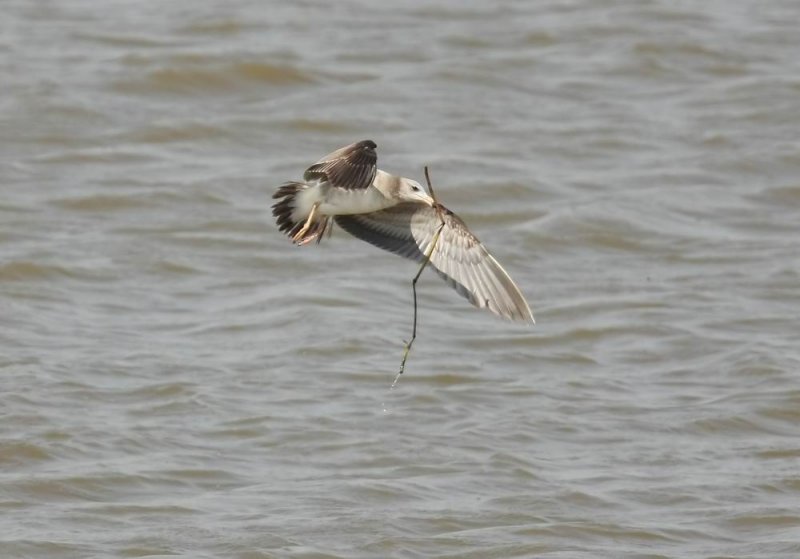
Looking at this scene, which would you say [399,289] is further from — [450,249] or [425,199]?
[425,199]

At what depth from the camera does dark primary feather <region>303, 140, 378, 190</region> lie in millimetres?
6027

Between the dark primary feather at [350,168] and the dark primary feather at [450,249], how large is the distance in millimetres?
525

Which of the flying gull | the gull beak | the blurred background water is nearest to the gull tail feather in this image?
the flying gull

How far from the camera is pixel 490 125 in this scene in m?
13.3

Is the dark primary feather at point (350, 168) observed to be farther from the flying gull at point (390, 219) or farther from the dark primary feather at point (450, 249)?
the dark primary feather at point (450, 249)

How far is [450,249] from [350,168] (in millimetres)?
759

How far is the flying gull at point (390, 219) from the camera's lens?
6.09 metres

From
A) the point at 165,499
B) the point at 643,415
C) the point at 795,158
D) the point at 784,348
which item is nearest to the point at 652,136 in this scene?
the point at 795,158

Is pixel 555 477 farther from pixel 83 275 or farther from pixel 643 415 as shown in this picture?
pixel 83 275

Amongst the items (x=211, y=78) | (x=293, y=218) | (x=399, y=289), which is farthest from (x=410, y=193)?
(x=211, y=78)

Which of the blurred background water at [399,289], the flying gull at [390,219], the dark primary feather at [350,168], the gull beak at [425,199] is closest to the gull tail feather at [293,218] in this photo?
the flying gull at [390,219]

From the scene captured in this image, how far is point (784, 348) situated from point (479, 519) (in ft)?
9.28

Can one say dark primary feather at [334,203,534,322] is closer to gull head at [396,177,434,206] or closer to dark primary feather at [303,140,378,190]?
gull head at [396,177,434,206]

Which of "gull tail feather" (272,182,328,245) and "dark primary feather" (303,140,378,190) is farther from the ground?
"dark primary feather" (303,140,378,190)
